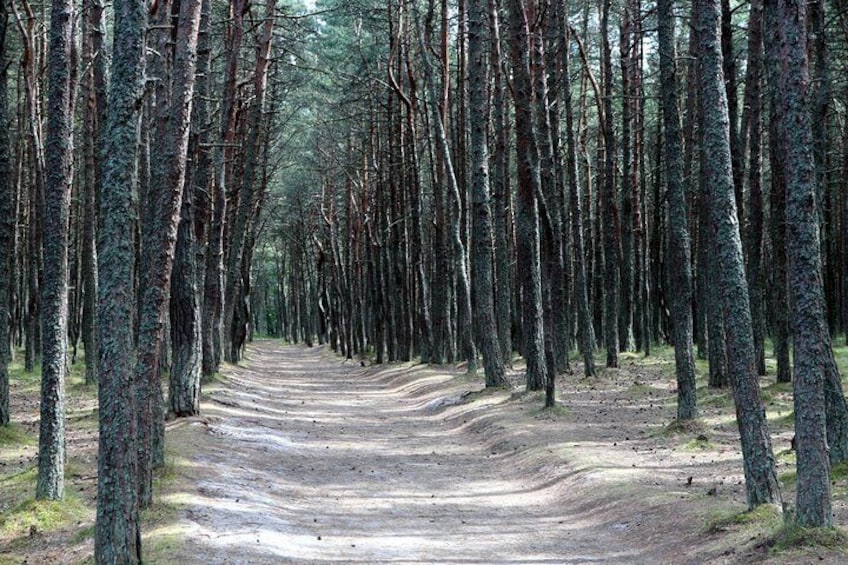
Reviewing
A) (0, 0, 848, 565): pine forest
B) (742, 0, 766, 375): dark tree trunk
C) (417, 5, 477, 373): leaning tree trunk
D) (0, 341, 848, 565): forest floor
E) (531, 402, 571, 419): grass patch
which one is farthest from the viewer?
(417, 5, 477, 373): leaning tree trunk

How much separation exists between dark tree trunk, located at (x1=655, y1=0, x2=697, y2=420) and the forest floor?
0.78 m

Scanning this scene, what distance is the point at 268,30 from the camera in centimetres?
2461

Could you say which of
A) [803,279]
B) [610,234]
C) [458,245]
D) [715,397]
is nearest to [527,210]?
[715,397]

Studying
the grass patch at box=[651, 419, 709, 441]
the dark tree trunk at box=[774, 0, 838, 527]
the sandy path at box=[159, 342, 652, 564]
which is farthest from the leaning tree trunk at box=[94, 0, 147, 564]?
the grass patch at box=[651, 419, 709, 441]

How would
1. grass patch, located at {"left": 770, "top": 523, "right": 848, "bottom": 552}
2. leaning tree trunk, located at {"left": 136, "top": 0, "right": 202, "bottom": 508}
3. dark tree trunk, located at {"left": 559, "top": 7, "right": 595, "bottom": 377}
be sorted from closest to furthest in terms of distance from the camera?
grass patch, located at {"left": 770, "top": 523, "right": 848, "bottom": 552}
leaning tree trunk, located at {"left": 136, "top": 0, "right": 202, "bottom": 508}
dark tree trunk, located at {"left": 559, "top": 7, "right": 595, "bottom": 377}

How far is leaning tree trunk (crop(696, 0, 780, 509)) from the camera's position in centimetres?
884

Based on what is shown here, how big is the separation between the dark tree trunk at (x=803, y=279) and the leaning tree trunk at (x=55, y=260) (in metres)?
7.22

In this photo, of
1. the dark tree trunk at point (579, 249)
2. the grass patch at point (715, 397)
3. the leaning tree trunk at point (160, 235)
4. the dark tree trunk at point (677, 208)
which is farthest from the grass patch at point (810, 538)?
the dark tree trunk at point (579, 249)

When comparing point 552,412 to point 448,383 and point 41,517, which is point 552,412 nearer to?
point 448,383

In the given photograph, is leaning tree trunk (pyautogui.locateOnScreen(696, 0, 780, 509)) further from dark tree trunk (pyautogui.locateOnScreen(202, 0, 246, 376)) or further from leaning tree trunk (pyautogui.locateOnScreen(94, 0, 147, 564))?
dark tree trunk (pyautogui.locateOnScreen(202, 0, 246, 376))

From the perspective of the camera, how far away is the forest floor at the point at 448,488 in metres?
8.64

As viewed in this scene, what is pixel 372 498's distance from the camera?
1173 cm

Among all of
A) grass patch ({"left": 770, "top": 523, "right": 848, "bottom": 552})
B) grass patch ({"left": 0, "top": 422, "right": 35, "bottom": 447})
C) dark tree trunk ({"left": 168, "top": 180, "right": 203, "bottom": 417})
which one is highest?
dark tree trunk ({"left": 168, "top": 180, "right": 203, "bottom": 417})

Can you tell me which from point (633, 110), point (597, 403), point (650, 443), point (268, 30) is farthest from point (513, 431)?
point (633, 110)
